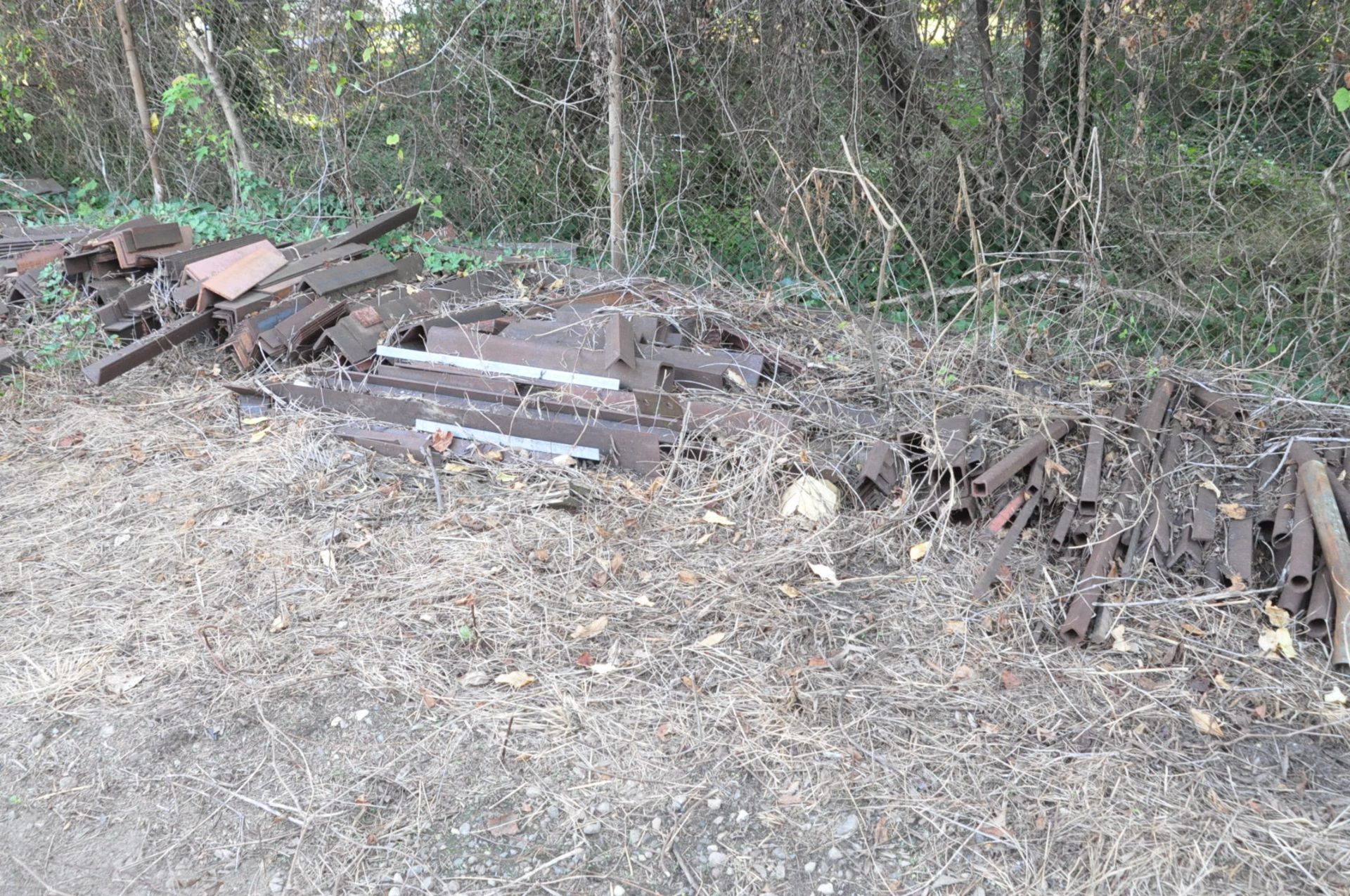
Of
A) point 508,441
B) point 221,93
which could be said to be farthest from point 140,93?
point 508,441

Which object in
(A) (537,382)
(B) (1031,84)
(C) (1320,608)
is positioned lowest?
(C) (1320,608)

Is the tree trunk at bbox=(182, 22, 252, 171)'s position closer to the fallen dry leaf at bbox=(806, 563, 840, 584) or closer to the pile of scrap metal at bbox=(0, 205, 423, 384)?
the pile of scrap metal at bbox=(0, 205, 423, 384)

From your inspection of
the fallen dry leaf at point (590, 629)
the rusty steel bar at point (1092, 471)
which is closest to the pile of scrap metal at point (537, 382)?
the fallen dry leaf at point (590, 629)

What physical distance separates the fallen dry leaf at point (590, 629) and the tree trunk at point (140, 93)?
7.08 meters

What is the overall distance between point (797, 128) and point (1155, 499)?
415cm

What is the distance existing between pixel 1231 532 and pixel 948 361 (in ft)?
5.35

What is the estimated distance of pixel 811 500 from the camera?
3.93 metres

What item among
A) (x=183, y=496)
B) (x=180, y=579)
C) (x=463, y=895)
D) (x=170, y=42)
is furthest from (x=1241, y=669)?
(x=170, y=42)

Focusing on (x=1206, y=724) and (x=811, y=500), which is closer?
(x=1206, y=724)

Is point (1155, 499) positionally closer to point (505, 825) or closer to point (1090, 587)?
point (1090, 587)

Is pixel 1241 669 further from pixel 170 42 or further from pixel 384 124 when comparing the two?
pixel 170 42

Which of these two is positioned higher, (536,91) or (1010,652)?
(536,91)

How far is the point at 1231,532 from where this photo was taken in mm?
3607

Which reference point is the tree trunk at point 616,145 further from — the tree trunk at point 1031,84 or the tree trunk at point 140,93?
the tree trunk at point 140,93
